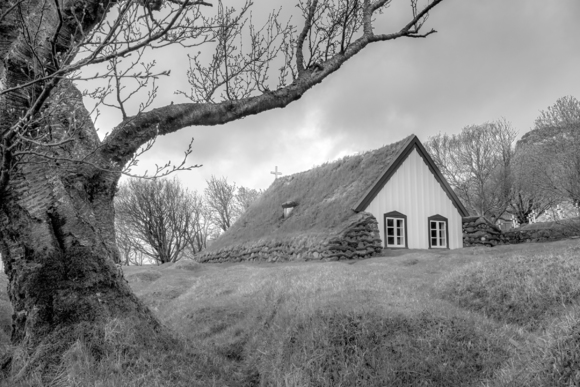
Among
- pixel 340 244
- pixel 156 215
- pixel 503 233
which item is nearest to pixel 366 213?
pixel 340 244

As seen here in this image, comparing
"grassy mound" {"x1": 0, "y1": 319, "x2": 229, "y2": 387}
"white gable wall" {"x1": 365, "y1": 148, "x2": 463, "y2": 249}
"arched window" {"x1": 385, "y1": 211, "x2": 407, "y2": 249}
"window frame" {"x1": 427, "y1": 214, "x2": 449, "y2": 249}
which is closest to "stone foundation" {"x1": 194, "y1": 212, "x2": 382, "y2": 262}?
"white gable wall" {"x1": 365, "y1": 148, "x2": 463, "y2": 249}

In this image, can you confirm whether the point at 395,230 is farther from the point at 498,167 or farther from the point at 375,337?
the point at 498,167

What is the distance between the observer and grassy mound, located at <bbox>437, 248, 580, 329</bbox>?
657cm

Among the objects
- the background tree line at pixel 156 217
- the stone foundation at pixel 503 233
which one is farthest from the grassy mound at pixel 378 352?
the background tree line at pixel 156 217

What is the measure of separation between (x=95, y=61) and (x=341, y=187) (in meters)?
19.6

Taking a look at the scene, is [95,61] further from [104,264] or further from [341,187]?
[341,187]

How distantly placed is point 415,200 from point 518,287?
14840mm

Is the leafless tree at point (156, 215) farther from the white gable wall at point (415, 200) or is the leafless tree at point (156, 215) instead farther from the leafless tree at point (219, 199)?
the white gable wall at point (415, 200)

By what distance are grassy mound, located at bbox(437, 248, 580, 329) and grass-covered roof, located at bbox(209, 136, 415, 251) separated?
10.8 m

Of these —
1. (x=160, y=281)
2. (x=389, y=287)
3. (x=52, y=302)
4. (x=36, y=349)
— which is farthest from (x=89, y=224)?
(x=160, y=281)

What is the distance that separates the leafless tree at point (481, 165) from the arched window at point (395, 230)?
17.9m

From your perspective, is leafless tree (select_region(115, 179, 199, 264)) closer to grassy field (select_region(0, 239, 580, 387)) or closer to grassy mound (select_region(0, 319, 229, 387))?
grassy field (select_region(0, 239, 580, 387))

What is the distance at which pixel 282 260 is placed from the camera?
2125 cm

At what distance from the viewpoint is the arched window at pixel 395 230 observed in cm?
2061
